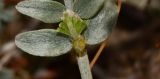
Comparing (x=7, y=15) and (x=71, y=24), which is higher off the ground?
(x=71, y=24)

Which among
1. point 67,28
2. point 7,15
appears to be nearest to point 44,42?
point 67,28

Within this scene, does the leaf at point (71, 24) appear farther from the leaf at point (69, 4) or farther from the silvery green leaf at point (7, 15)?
the silvery green leaf at point (7, 15)

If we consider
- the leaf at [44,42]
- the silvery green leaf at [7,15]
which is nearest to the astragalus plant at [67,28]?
the leaf at [44,42]

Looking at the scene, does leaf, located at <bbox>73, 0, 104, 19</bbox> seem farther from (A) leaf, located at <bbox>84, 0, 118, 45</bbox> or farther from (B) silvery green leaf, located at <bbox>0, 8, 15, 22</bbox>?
(B) silvery green leaf, located at <bbox>0, 8, 15, 22</bbox>

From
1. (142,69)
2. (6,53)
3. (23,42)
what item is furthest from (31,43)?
(142,69)

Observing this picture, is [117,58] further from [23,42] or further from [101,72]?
[23,42]

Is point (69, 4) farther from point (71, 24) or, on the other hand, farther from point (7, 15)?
point (7, 15)

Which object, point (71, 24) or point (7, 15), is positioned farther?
point (7, 15)
